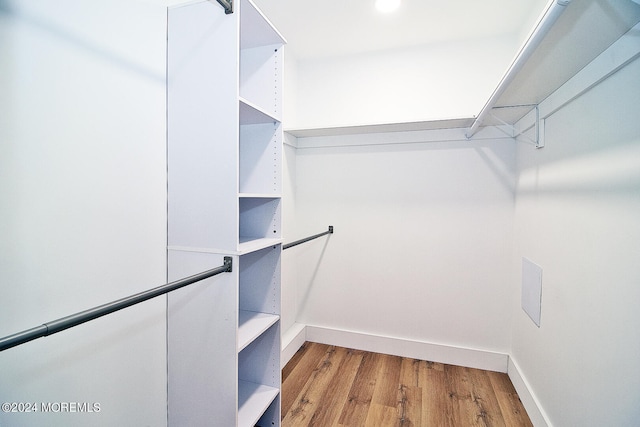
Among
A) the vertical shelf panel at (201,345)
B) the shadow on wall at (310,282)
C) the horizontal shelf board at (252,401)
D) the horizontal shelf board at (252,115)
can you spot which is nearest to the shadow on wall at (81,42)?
the horizontal shelf board at (252,115)

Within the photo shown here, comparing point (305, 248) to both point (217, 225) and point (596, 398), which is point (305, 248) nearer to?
point (217, 225)

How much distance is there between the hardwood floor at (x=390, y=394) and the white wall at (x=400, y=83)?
6.11 ft

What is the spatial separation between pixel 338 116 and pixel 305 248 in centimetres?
120

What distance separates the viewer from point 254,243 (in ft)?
4.67

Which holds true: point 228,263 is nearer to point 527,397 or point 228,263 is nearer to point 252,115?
point 252,115

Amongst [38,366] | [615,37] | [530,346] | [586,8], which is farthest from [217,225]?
[530,346]

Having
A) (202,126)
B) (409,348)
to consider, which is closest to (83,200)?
(202,126)

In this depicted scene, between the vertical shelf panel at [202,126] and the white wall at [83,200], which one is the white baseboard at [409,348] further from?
the vertical shelf panel at [202,126]

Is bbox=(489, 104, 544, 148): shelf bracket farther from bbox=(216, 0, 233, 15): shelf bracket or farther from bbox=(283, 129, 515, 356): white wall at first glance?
bbox=(216, 0, 233, 15): shelf bracket

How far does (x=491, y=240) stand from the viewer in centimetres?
222

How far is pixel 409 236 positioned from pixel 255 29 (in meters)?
1.80

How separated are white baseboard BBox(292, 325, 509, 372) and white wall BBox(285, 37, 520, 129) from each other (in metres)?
1.77

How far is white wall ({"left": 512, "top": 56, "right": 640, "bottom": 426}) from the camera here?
99 cm

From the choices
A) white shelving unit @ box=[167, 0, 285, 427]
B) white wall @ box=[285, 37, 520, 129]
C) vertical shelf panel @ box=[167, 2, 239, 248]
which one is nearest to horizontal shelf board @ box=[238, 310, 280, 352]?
white shelving unit @ box=[167, 0, 285, 427]
